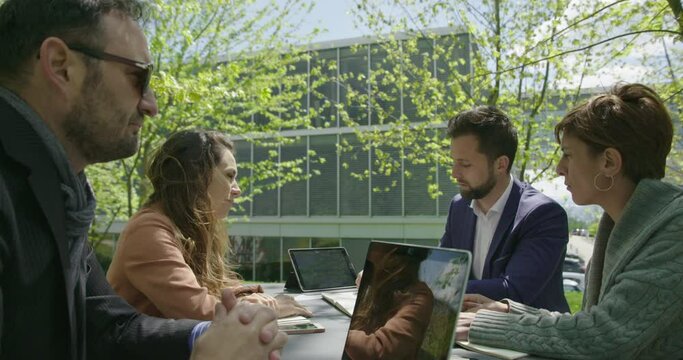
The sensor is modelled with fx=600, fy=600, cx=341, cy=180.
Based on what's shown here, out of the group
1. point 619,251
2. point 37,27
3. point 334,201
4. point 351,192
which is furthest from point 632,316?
point 334,201

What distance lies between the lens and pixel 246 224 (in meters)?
21.1

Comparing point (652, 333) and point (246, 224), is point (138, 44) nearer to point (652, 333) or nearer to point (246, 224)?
point (652, 333)

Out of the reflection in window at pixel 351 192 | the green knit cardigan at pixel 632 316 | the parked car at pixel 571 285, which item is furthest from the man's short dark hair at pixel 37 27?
the reflection in window at pixel 351 192

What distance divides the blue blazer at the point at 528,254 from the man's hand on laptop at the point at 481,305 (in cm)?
35

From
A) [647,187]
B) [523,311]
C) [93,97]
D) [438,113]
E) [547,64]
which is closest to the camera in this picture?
[93,97]

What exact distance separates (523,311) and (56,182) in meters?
1.77

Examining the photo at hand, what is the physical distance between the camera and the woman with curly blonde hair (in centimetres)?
255

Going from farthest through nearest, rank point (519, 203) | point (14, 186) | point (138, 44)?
point (519, 203) < point (138, 44) < point (14, 186)

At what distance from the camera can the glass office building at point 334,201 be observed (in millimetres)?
18141

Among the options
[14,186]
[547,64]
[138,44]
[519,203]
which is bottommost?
[519,203]

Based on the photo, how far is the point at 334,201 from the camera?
1967 centimetres

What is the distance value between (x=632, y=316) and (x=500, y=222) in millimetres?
1443

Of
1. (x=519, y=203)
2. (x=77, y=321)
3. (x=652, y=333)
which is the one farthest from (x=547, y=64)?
(x=77, y=321)

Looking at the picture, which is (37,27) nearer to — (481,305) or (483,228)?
(481,305)
